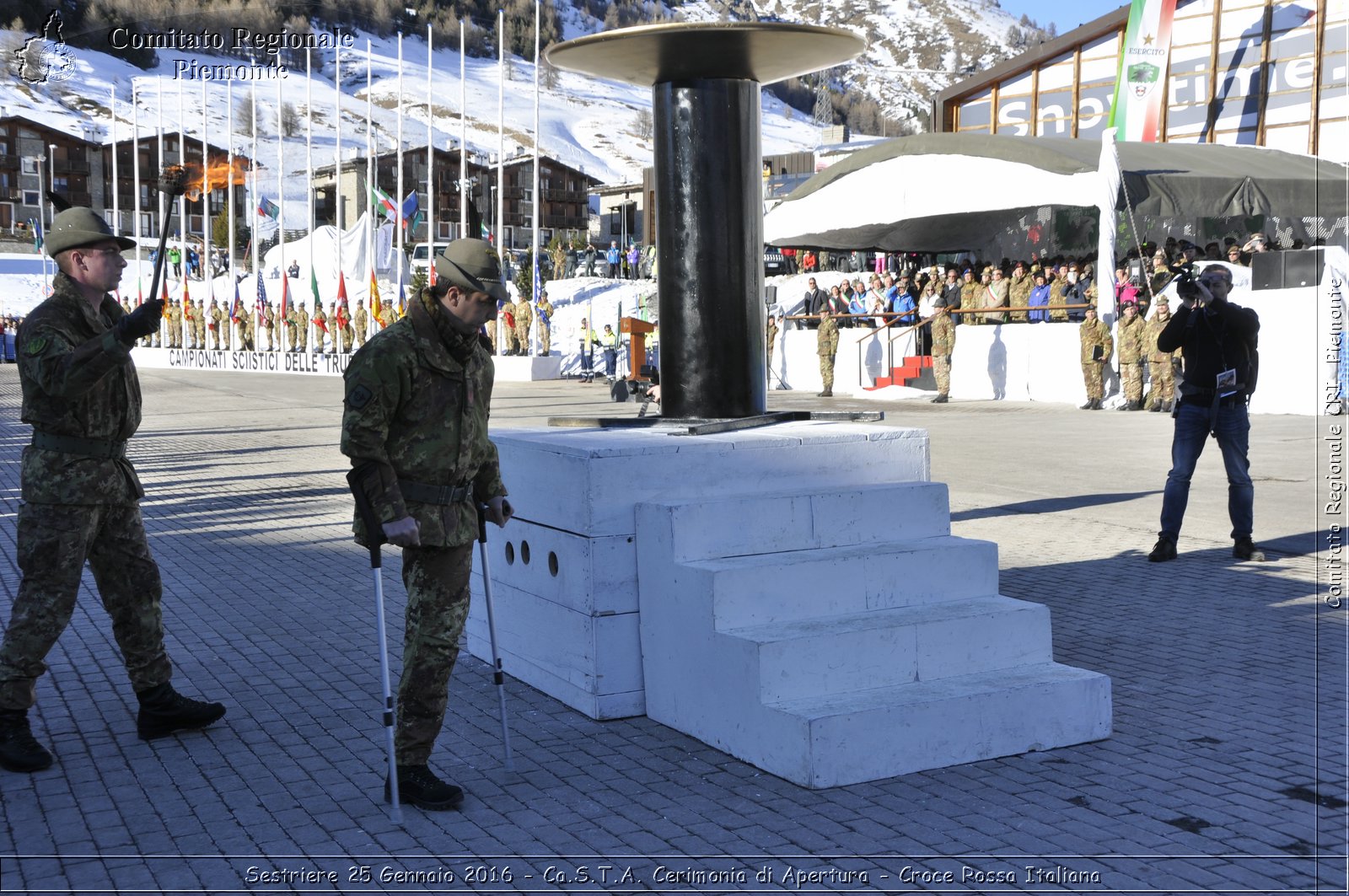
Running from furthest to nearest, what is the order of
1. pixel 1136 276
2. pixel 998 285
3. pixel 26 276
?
pixel 26 276 < pixel 998 285 < pixel 1136 276

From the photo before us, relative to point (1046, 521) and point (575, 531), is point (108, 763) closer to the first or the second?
point (575, 531)

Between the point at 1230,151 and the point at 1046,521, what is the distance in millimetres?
20158

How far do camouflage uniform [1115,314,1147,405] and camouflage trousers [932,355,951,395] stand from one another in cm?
358

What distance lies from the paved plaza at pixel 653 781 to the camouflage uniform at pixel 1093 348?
11.8m

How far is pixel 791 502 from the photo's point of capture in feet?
18.7

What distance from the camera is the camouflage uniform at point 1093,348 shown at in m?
20.5

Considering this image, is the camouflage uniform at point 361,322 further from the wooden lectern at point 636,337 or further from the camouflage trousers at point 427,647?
the camouflage trousers at point 427,647

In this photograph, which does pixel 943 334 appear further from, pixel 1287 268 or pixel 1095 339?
pixel 1287 268

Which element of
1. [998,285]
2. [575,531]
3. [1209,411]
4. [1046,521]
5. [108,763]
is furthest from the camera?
[998,285]

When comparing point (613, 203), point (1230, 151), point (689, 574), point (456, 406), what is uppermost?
point (613, 203)

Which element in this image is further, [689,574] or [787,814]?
[689,574]

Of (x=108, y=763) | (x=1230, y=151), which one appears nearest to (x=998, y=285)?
(x=1230, y=151)

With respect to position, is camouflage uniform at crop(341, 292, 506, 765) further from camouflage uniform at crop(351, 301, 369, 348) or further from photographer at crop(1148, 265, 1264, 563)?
camouflage uniform at crop(351, 301, 369, 348)

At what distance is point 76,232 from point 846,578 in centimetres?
326
